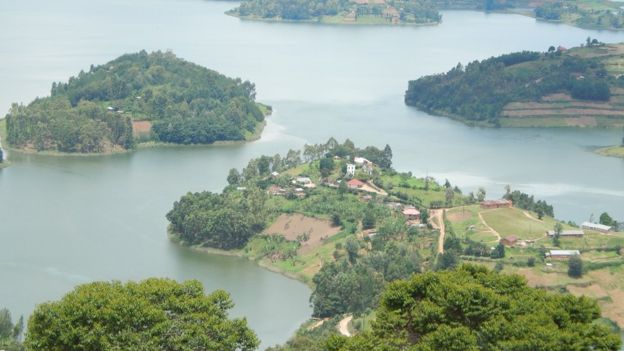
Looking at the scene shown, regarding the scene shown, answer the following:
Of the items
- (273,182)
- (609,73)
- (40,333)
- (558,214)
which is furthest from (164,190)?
(609,73)

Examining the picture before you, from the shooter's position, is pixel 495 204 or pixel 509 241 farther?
pixel 495 204

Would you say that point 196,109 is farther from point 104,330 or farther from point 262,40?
point 104,330

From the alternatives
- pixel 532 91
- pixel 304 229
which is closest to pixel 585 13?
pixel 532 91

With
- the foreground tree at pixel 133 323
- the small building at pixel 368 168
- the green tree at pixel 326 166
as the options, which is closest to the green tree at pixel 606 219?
the small building at pixel 368 168

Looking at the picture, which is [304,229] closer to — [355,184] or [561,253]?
[355,184]

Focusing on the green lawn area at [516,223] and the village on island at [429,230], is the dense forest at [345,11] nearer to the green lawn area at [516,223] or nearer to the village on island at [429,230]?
the village on island at [429,230]

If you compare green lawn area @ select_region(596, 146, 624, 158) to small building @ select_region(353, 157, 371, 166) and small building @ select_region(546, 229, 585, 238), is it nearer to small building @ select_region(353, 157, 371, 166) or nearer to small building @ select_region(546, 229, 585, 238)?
small building @ select_region(353, 157, 371, 166)
